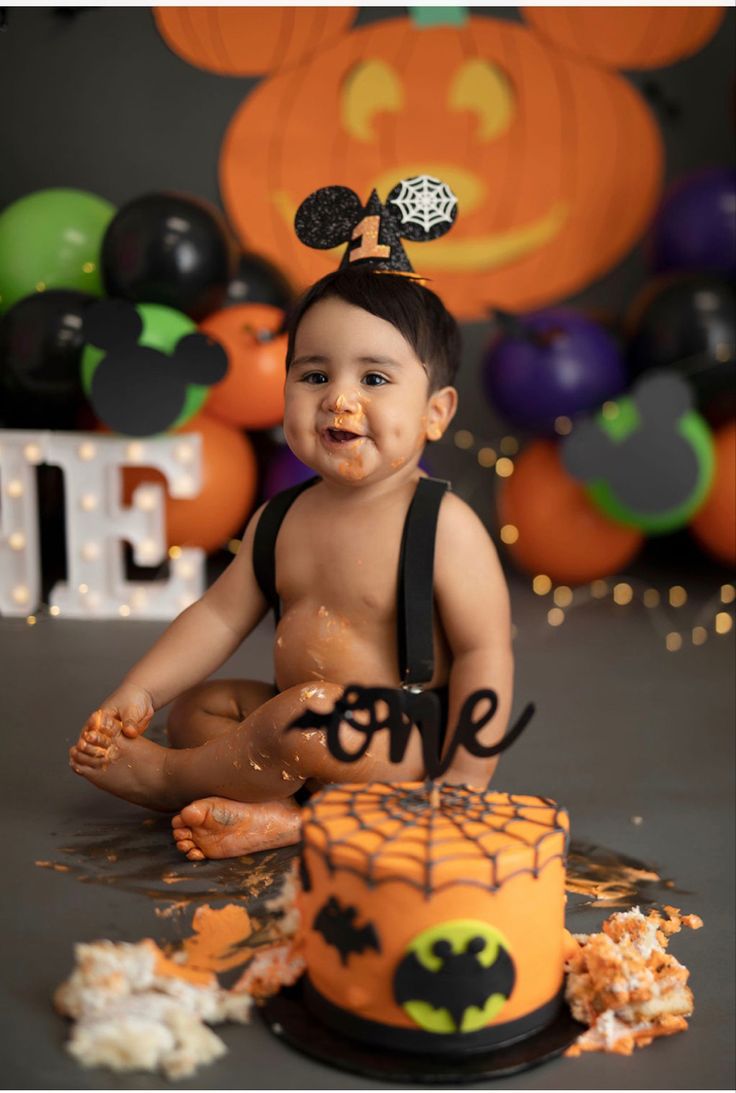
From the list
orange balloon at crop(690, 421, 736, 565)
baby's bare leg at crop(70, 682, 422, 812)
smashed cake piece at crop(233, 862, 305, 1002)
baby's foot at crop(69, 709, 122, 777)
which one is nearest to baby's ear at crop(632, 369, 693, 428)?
orange balloon at crop(690, 421, 736, 565)

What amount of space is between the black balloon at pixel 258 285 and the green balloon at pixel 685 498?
0.67m

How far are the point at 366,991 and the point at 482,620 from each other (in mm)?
459

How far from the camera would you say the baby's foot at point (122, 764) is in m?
1.37

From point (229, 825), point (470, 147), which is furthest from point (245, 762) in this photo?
point (470, 147)

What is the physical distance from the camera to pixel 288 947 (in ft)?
3.67

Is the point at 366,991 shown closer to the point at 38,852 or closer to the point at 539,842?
the point at 539,842

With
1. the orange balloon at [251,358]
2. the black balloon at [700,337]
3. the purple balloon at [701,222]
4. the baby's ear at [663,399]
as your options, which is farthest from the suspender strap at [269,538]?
the purple balloon at [701,222]

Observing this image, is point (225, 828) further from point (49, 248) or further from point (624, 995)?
point (49, 248)

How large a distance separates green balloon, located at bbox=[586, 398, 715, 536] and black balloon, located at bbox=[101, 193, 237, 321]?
0.79 metres

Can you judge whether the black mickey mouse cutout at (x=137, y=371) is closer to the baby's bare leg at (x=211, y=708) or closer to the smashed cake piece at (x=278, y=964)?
the baby's bare leg at (x=211, y=708)

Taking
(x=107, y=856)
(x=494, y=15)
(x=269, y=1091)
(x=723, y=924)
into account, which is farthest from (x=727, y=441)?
(x=269, y=1091)

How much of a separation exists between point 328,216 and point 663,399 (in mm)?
1229

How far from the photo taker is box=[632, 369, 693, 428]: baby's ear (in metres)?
2.39

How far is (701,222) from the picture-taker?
2.56 metres
